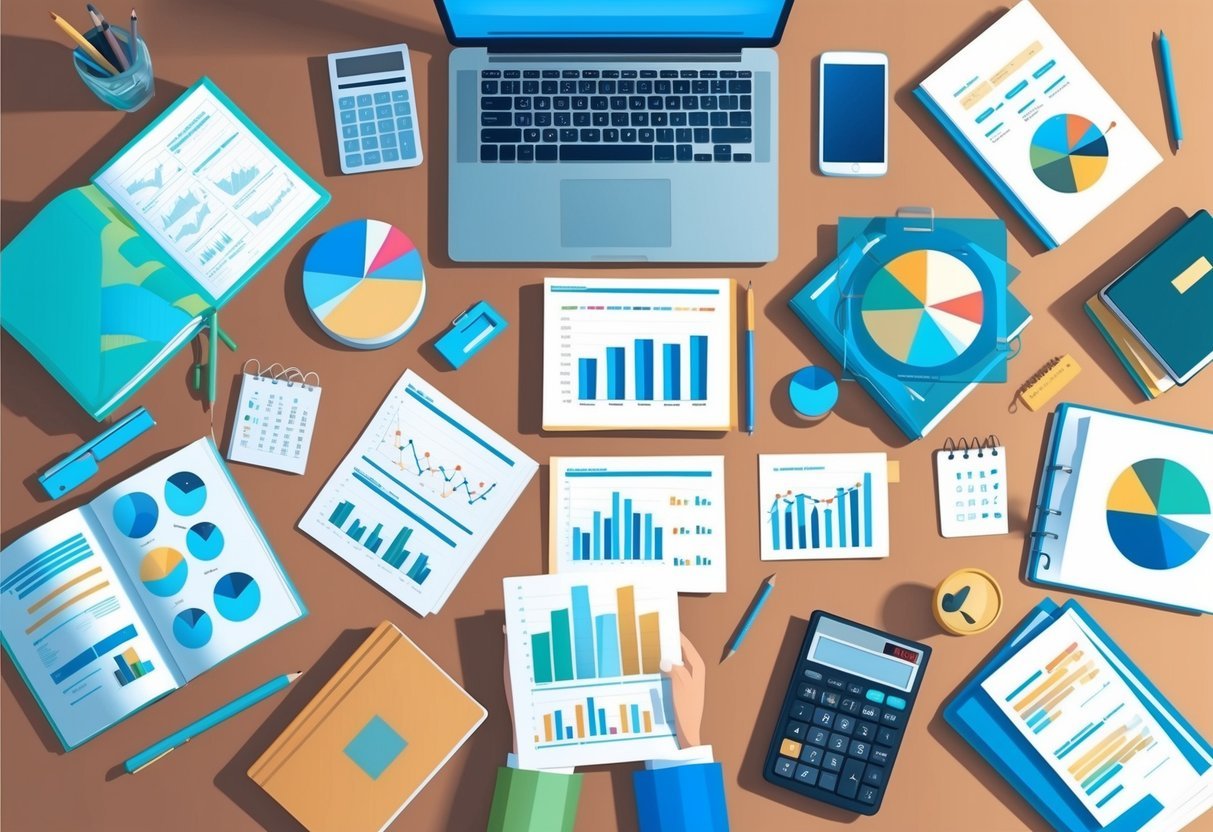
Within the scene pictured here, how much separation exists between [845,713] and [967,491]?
1.18ft

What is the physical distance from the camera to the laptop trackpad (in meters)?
1.39

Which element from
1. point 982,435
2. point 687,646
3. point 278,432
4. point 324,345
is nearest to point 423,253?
point 324,345

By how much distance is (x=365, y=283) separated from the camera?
4.56 feet

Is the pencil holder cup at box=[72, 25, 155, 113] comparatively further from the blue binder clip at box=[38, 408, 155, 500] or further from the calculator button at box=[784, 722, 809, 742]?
the calculator button at box=[784, 722, 809, 742]

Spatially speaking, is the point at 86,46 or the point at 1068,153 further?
the point at 1068,153

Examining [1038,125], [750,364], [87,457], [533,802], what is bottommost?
[533,802]

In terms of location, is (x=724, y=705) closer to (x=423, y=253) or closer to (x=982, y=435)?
(x=982, y=435)

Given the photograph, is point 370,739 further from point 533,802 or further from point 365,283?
point 365,283

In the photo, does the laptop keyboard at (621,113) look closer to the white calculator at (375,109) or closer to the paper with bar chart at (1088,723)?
the white calculator at (375,109)

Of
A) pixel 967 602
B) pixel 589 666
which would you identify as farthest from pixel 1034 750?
pixel 589 666

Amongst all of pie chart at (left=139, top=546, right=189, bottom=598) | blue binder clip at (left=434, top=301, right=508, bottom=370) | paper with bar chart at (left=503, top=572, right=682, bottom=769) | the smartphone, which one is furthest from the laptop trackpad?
pie chart at (left=139, top=546, right=189, bottom=598)

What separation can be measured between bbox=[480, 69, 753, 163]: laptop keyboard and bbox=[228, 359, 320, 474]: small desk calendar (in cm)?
44

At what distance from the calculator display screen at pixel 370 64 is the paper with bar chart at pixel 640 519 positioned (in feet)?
2.00

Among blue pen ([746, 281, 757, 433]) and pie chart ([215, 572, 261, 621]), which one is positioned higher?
blue pen ([746, 281, 757, 433])
